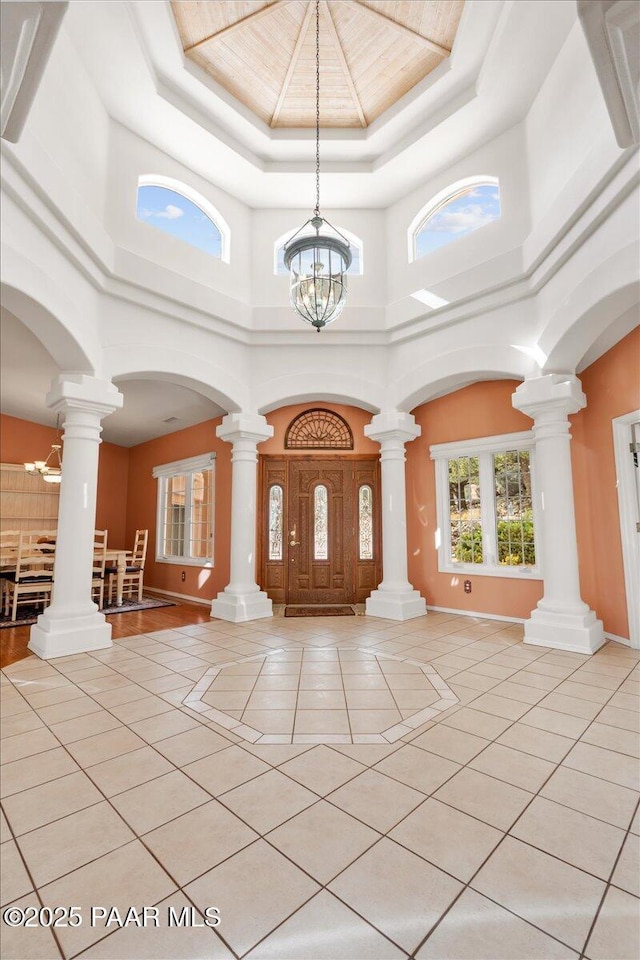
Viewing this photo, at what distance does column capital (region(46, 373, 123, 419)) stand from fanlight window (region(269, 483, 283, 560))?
2862 millimetres

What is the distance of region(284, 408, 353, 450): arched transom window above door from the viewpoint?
6941 mm

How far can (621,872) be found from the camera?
62.0 inches

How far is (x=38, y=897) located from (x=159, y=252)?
5538mm

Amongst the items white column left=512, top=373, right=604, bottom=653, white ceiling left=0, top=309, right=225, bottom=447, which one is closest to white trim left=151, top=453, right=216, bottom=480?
white ceiling left=0, top=309, right=225, bottom=447

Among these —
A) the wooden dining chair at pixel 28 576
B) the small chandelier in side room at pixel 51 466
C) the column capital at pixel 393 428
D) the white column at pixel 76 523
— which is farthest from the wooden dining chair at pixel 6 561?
the column capital at pixel 393 428

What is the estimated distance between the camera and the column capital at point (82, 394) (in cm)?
436

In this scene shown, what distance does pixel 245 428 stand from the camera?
6.01 m

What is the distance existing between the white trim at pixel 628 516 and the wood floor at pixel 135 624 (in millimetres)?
4794

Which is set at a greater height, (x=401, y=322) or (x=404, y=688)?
(x=401, y=322)

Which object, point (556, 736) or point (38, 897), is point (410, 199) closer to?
point (556, 736)

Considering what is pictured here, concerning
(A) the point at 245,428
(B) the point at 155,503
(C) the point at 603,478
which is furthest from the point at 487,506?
(B) the point at 155,503

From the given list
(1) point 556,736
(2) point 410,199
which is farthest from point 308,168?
(1) point 556,736

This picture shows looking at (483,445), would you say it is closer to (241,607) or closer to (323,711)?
(241,607)

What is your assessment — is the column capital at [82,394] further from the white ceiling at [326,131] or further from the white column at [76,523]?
the white ceiling at [326,131]
